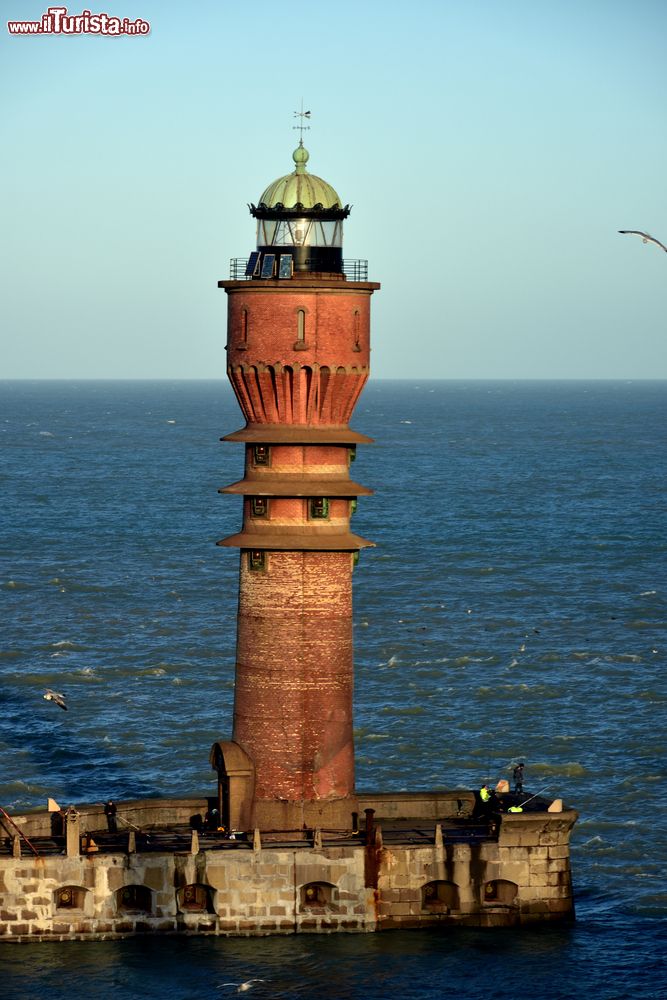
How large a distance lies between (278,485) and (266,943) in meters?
11.8

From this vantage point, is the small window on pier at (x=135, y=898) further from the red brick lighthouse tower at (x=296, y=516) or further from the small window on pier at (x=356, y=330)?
the small window on pier at (x=356, y=330)

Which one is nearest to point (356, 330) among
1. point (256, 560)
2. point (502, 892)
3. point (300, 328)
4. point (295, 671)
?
point (300, 328)

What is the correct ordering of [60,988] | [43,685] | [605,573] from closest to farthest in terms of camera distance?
[60,988] < [43,685] < [605,573]

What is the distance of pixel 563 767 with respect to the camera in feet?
229

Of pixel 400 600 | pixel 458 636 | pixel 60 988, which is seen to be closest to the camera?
pixel 60 988

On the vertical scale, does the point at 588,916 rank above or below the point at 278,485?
below

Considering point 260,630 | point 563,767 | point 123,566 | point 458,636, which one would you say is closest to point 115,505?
point 123,566

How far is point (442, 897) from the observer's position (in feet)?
165

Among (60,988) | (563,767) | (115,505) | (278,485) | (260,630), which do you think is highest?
(115,505)

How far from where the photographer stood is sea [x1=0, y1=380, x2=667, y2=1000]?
48.5 meters

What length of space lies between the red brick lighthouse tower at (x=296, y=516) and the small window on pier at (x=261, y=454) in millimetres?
38

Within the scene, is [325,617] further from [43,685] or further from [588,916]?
[43,685]

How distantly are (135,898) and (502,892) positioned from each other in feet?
31.3

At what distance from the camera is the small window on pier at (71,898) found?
48969 millimetres
